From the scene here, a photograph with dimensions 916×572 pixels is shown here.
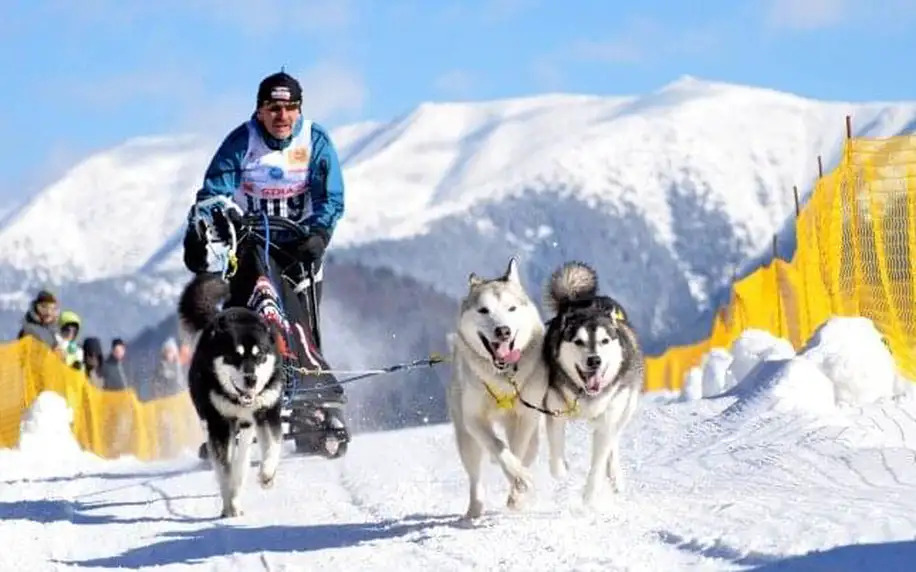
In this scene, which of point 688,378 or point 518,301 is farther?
point 688,378

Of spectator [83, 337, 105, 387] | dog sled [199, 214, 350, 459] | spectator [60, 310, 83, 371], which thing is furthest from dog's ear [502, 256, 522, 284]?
spectator [83, 337, 105, 387]

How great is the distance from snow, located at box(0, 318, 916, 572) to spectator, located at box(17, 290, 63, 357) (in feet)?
8.22

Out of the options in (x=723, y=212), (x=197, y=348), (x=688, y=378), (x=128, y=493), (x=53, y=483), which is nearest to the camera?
(x=197, y=348)

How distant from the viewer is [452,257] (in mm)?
59812

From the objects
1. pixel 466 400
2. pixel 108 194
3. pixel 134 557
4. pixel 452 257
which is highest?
pixel 108 194

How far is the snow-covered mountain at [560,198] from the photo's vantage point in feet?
205

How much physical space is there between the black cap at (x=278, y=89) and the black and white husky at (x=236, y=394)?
116 centimetres

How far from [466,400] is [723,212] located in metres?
64.0

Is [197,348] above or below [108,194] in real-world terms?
below

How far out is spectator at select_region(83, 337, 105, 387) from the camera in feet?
48.0

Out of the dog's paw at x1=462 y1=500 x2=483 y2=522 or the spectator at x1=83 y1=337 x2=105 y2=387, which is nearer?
the dog's paw at x1=462 y1=500 x2=483 y2=522

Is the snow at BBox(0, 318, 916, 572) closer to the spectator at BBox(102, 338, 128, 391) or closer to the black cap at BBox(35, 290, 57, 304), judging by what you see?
the black cap at BBox(35, 290, 57, 304)

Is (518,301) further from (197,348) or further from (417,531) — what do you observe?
(197,348)

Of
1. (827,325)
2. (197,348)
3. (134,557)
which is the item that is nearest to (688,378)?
(827,325)
